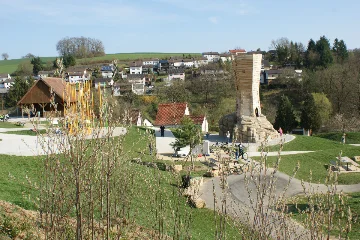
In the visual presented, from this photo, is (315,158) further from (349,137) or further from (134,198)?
(134,198)

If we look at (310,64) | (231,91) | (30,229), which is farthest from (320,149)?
(310,64)

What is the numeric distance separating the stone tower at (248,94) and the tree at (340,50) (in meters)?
43.4

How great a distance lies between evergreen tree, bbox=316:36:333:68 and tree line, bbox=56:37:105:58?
48.0 meters

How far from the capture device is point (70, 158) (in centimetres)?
332

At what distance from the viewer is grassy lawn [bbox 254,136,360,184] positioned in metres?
16.8

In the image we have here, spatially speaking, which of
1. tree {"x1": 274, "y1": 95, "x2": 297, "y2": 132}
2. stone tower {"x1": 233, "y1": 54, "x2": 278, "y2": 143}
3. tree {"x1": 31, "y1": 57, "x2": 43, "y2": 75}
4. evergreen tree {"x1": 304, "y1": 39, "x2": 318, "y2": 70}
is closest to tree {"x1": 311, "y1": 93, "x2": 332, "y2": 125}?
tree {"x1": 274, "y1": 95, "x2": 297, "y2": 132}

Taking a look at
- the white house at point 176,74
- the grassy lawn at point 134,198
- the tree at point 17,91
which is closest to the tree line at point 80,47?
the white house at point 176,74

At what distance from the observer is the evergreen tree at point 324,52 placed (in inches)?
2231

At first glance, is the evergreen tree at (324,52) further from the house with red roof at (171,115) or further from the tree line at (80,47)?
the tree line at (80,47)

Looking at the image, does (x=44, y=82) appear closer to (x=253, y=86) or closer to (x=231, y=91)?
(x=253, y=86)

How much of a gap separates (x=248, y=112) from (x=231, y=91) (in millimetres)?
23800

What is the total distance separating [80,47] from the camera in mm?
80062

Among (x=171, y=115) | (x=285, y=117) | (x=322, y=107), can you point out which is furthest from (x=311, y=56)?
(x=171, y=115)

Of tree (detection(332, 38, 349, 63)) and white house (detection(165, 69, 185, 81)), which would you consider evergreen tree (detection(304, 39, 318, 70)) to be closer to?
tree (detection(332, 38, 349, 63))
